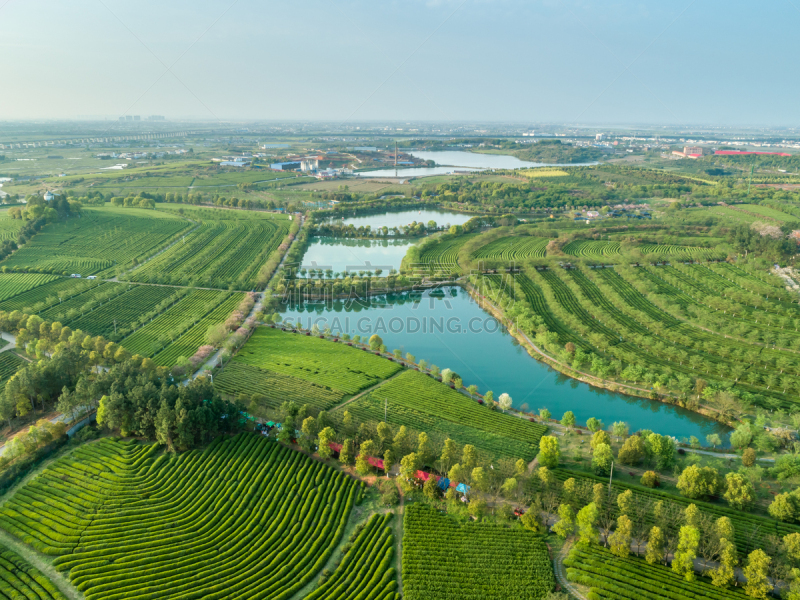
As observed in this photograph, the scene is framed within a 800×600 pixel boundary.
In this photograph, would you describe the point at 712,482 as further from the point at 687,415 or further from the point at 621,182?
the point at 621,182

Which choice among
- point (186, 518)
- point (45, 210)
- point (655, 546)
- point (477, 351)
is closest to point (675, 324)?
point (477, 351)

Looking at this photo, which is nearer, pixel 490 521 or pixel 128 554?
pixel 128 554

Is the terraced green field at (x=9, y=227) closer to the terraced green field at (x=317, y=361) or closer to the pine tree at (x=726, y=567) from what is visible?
the terraced green field at (x=317, y=361)

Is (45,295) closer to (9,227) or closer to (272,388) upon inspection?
(9,227)

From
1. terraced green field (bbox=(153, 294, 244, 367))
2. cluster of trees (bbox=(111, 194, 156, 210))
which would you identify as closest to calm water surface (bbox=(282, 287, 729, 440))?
terraced green field (bbox=(153, 294, 244, 367))

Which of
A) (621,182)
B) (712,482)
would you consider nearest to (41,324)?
(712,482)

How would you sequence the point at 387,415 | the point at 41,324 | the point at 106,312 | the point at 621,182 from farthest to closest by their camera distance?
the point at 621,182 < the point at 106,312 < the point at 41,324 < the point at 387,415

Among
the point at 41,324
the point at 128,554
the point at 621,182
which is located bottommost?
the point at 128,554
